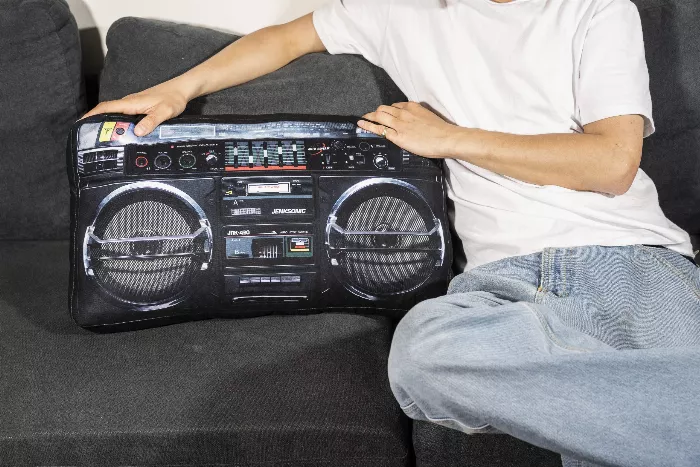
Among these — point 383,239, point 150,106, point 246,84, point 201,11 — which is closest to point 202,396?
point 383,239

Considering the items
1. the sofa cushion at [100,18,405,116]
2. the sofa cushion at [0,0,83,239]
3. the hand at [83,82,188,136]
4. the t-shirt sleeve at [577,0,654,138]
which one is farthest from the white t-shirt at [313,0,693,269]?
the sofa cushion at [0,0,83,239]

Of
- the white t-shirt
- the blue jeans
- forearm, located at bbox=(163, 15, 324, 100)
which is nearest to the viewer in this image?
the blue jeans

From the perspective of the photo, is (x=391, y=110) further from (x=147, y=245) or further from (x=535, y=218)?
(x=147, y=245)

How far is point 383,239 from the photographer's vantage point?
116 centimetres

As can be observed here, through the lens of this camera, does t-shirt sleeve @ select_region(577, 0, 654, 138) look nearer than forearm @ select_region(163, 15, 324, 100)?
Yes

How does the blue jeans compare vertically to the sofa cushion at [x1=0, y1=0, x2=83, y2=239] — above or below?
below

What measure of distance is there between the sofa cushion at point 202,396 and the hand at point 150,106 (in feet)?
1.07

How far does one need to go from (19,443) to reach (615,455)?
75 cm

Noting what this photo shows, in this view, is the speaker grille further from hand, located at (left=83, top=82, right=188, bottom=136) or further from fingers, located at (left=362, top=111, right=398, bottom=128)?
fingers, located at (left=362, top=111, right=398, bottom=128)

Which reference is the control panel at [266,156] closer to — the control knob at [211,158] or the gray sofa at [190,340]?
the control knob at [211,158]

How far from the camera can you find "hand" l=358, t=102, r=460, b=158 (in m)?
1.15

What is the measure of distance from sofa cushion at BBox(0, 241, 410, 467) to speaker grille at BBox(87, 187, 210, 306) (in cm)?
8

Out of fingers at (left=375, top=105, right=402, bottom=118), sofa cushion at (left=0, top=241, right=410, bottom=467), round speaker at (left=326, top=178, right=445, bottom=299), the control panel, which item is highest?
fingers at (left=375, top=105, right=402, bottom=118)

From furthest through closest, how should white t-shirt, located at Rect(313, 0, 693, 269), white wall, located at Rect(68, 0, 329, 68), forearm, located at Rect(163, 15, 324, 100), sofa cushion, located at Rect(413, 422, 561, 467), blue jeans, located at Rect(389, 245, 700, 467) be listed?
white wall, located at Rect(68, 0, 329, 68) → forearm, located at Rect(163, 15, 324, 100) → white t-shirt, located at Rect(313, 0, 693, 269) → sofa cushion, located at Rect(413, 422, 561, 467) → blue jeans, located at Rect(389, 245, 700, 467)
